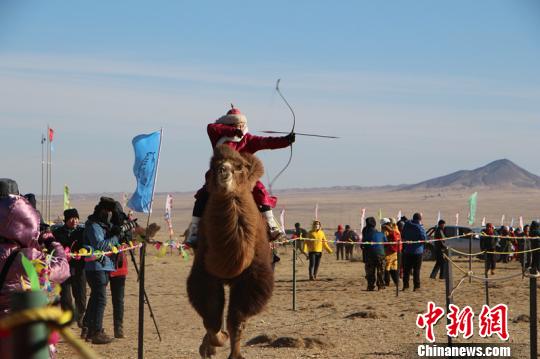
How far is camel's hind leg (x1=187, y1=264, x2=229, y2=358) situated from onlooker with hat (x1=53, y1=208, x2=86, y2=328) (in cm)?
424

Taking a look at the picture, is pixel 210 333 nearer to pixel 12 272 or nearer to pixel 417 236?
pixel 12 272

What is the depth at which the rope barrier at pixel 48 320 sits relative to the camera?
9.28 ft

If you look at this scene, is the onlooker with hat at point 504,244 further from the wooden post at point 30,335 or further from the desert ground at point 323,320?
the wooden post at point 30,335

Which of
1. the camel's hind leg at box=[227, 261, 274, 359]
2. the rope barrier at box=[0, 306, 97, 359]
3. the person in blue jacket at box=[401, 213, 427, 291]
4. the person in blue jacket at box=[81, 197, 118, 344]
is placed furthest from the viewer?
the person in blue jacket at box=[401, 213, 427, 291]

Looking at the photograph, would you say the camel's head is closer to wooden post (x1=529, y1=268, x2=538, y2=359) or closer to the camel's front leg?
the camel's front leg

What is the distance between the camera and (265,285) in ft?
26.2

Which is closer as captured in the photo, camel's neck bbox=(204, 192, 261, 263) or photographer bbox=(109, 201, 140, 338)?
camel's neck bbox=(204, 192, 261, 263)

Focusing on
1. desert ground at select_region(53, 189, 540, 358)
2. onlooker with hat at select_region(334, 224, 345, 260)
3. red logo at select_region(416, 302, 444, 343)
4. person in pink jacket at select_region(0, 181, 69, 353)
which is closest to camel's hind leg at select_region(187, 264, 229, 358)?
person in pink jacket at select_region(0, 181, 69, 353)

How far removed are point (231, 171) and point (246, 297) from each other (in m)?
1.14

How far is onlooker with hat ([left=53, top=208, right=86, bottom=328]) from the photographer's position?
1200 cm

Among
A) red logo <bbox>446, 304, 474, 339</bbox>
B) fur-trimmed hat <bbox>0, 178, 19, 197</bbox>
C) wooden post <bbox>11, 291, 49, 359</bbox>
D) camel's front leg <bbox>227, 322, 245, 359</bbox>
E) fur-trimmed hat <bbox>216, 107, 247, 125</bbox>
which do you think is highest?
fur-trimmed hat <bbox>216, 107, 247, 125</bbox>

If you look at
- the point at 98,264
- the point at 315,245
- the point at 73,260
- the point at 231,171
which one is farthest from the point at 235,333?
the point at 315,245

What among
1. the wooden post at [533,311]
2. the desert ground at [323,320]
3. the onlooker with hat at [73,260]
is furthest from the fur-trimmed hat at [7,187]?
the wooden post at [533,311]

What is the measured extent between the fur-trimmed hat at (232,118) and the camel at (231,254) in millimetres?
677
